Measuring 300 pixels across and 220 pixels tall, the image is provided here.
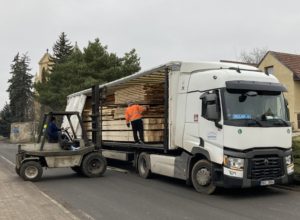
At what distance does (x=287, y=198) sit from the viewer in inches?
411

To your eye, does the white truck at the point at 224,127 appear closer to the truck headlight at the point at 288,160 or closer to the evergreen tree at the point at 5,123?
the truck headlight at the point at 288,160

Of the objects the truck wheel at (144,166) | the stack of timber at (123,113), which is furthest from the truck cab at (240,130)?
the truck wheel at (144,166)

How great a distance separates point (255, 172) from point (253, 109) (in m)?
1.47

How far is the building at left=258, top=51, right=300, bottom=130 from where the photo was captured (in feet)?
130

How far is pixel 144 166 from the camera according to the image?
14.3 m

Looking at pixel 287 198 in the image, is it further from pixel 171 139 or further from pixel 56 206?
pixel 56 206

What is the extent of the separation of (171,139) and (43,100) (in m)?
36.8

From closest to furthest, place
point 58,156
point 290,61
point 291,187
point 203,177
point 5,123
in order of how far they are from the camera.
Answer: point 203,177
point 291,187
point 58,156
point 290,61
point 5,123

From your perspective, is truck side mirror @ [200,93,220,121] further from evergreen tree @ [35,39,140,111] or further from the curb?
evergreen tree @ [35,39,140,111]

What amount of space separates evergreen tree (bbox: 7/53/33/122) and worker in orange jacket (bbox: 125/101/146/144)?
61.6 meters

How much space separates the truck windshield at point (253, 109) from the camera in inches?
411

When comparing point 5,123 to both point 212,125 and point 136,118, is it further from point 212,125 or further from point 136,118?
point 212,125

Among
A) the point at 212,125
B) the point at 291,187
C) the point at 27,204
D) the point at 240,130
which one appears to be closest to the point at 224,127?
the point at 240,130

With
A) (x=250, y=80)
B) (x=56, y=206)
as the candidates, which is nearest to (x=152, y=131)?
(x=250, y=80)
